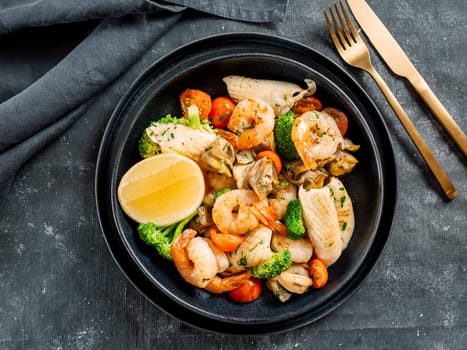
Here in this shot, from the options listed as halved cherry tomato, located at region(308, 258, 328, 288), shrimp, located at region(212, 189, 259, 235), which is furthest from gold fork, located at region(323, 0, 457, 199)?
shrimp, located at region(212, 189, 259, 235)

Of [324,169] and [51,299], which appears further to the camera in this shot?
[51,299]

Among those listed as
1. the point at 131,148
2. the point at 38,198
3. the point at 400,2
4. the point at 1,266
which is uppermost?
the point at 400,2

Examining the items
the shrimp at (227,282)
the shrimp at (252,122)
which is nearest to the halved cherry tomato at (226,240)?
the shrimp at (227,282)

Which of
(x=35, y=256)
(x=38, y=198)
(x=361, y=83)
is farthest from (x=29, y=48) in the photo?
(x=361, y=83)

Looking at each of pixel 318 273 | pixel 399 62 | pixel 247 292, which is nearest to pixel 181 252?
pixel 247 292

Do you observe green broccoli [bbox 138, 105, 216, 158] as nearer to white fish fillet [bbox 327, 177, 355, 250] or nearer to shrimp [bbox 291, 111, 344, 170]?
shrimp [bbox 291, 111, 344, 170]

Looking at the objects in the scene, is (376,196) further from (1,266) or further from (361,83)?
(1,266)

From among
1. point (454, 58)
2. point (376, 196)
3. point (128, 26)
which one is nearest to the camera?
point (376, 196)
